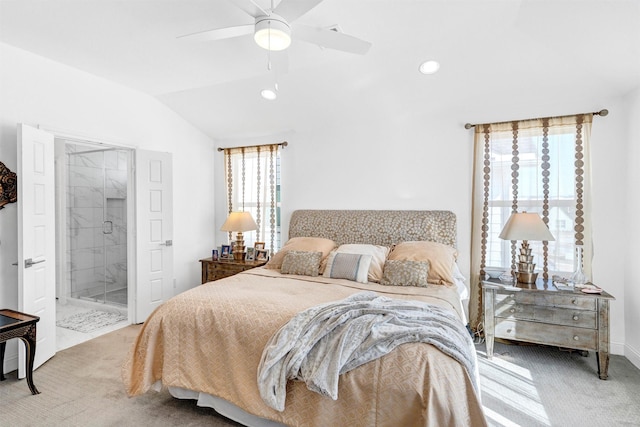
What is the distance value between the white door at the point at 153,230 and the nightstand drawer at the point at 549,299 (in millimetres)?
3777

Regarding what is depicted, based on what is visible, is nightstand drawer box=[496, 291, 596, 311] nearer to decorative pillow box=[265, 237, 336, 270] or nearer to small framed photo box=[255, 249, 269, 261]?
decorative pillow box=[265, 237, 336, 270]

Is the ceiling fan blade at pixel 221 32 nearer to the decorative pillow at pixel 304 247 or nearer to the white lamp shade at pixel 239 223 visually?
the decorative pillow at pixel 304 247

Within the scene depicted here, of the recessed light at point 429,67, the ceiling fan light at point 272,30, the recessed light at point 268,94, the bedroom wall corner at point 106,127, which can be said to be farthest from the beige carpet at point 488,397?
the recessed light at point 268,94

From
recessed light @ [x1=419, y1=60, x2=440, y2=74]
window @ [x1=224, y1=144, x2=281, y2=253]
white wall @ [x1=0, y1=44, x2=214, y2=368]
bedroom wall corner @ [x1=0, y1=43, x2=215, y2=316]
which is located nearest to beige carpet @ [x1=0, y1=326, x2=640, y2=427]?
white wall @ [x1=0, y1=44, x2=214, y2=368]

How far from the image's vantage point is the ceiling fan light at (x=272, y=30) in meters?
1.85

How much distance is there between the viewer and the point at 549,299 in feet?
9.35

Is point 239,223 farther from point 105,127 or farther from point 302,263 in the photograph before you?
point 105,127

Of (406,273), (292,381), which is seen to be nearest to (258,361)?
(292,381)

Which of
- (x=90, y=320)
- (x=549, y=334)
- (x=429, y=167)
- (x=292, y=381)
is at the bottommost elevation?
(x=90, y=320)

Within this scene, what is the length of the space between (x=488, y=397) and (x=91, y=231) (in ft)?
18.2

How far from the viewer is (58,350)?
3.21 metres

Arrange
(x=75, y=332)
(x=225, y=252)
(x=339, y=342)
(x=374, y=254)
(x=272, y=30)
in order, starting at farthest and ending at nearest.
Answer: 1. (x=225, y=252)
2. (x=75, y=332)
3. (x=374, y=254)
4. (x=272, y=30)
5. (x=339, y=342)

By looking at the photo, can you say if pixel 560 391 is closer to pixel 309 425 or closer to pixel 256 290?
pixel 309 425

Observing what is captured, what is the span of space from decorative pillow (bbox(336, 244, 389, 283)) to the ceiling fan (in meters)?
1.84
